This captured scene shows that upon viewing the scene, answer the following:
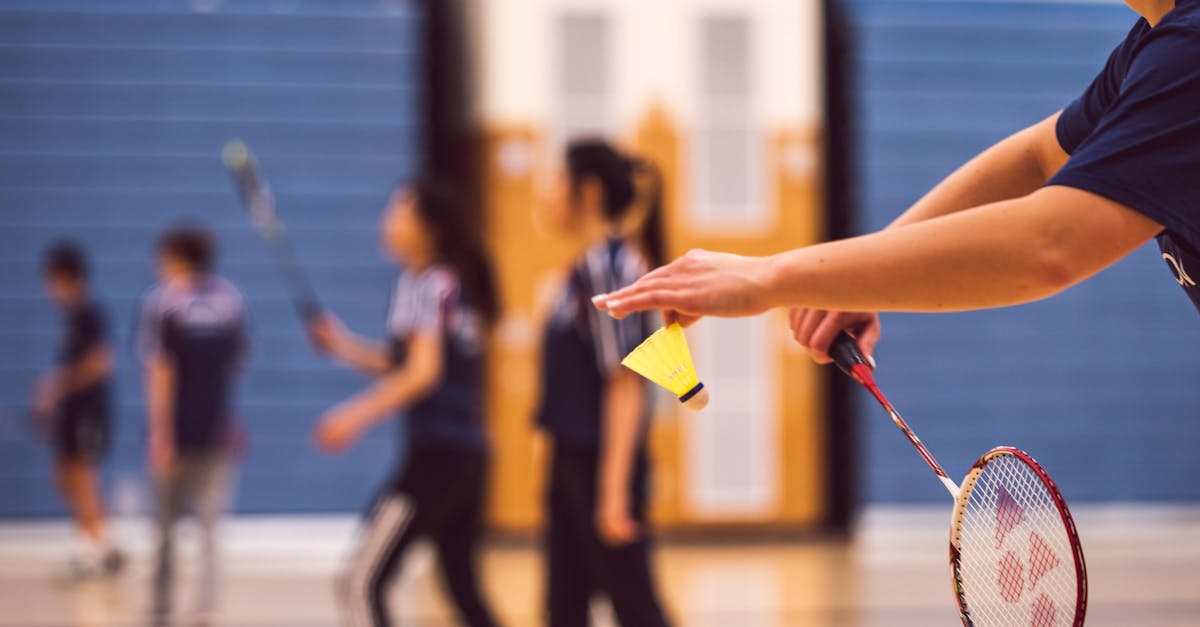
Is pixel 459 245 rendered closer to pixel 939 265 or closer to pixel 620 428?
pixel 620 428

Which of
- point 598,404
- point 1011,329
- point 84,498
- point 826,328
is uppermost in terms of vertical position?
point 826,328

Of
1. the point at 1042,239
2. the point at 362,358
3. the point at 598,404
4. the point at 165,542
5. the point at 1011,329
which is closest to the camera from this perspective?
the point at 1042,239

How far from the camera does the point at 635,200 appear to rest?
3990 mm

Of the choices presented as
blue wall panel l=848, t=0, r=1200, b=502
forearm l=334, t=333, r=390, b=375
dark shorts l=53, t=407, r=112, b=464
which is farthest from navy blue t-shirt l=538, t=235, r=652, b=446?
blue wall panel l=848, t=0, r=1200, b=502

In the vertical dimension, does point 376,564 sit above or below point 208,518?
above

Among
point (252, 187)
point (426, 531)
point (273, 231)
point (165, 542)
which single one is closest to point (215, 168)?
point (273, 231)

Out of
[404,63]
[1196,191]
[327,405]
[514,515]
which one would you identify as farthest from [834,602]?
[1196,191]

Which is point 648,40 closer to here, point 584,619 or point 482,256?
point 482,256

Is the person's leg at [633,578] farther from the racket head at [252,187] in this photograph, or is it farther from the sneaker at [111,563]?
the racket head at [252,187]

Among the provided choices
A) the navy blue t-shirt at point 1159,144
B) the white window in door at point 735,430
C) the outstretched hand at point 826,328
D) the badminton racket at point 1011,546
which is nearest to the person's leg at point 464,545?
the outstretched hand at point 826,328

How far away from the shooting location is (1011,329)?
9094 mm

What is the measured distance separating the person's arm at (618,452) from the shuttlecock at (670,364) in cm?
202

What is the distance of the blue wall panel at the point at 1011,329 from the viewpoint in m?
9.04

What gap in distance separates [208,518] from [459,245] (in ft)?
8.26
